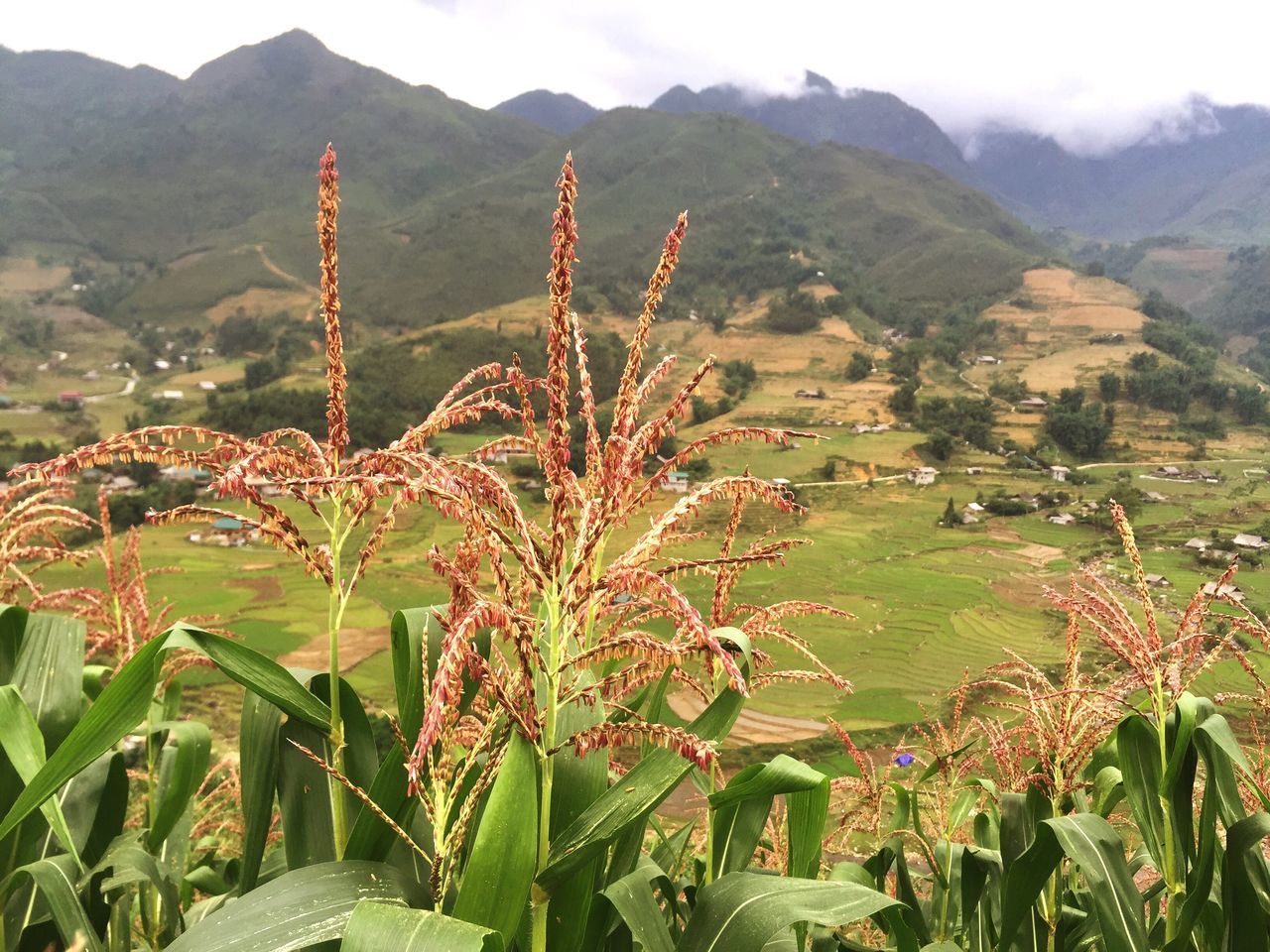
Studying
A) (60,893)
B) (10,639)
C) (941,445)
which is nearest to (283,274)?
(941,445)

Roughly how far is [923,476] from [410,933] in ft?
215

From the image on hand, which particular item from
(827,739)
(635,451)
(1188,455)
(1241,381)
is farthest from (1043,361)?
(635,451)

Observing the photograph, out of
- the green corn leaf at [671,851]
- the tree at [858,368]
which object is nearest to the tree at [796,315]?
the tree at [858,368]

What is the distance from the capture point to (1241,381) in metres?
82.1

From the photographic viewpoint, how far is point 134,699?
5.58 ft

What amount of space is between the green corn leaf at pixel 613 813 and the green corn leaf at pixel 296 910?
0.36 metres

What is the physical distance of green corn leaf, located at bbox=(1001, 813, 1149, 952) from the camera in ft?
7.70

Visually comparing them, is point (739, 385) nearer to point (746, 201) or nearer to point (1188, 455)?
point (1188, 455)

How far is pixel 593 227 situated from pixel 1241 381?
13051cm

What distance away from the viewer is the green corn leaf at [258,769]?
2090 mm

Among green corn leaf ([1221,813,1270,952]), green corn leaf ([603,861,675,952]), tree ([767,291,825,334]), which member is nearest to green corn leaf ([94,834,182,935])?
green corn leaf ([603,861,675,952])

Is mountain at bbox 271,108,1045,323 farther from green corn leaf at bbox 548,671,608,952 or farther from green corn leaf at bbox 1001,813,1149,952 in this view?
green corn leaf at bbox 548,671,608,952

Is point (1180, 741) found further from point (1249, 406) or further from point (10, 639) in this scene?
point (1249, 406)

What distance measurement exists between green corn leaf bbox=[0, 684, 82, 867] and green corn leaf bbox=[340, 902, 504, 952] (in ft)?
3.79
